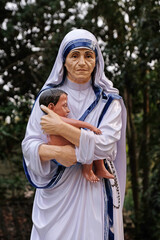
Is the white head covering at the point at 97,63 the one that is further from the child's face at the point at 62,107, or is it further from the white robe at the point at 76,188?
the child's face at the point at 62,107

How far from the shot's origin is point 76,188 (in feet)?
8.41

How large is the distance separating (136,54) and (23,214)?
300cm

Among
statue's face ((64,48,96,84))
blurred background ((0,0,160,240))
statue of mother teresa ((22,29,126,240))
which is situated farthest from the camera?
blurred background ((0,0,160,240))

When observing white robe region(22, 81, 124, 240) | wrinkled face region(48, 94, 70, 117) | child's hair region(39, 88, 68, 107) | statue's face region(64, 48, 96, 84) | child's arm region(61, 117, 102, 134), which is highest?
statue's face region(64, 48, 96, 84)

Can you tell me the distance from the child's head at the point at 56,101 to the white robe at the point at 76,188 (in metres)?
0.14

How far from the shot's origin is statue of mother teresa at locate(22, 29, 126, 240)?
2.43 meters

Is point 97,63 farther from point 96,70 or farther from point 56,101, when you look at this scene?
point 56,101

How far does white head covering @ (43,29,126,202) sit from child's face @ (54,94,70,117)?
0.30 metres

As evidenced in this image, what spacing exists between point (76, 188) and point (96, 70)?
87cm

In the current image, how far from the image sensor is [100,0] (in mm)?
5297

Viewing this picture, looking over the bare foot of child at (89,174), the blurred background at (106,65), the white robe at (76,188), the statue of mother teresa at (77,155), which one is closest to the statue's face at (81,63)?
the statue of mother teresa at (77,155)

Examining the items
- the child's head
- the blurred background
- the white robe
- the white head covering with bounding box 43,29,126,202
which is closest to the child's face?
the child's head

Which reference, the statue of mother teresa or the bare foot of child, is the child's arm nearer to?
the statue of mother teresa

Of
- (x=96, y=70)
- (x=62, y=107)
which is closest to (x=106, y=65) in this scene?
(x=96, y=70)
